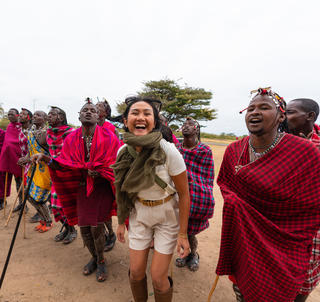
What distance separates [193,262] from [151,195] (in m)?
1.78

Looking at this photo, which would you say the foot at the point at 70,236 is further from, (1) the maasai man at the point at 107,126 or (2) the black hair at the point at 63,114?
(2) the black hair at the point at 63,114

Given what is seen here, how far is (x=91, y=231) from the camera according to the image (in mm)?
2465

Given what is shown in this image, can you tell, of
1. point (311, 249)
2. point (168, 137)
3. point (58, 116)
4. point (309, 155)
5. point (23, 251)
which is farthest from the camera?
point (58, 116)

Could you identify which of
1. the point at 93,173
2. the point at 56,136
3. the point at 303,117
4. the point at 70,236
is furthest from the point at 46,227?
the point at 303,117

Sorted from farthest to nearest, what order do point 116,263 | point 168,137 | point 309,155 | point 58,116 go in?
point 58,116 → point 116,263 → point 168,137 → point 309,155

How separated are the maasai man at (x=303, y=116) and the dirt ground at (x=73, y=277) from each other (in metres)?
2.02

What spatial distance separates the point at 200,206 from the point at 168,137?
958mm

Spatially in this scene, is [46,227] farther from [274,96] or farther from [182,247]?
[274,96]

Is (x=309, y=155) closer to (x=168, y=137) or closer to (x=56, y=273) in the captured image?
(x=168, y=137)

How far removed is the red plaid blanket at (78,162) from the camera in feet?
7.97

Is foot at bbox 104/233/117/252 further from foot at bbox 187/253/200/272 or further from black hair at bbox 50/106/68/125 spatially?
black hair at bbox 50/106/68/125

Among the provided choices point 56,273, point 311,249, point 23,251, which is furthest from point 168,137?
point 23,251

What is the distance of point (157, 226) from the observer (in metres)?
1.75

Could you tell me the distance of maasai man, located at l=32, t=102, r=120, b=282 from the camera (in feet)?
7.95
